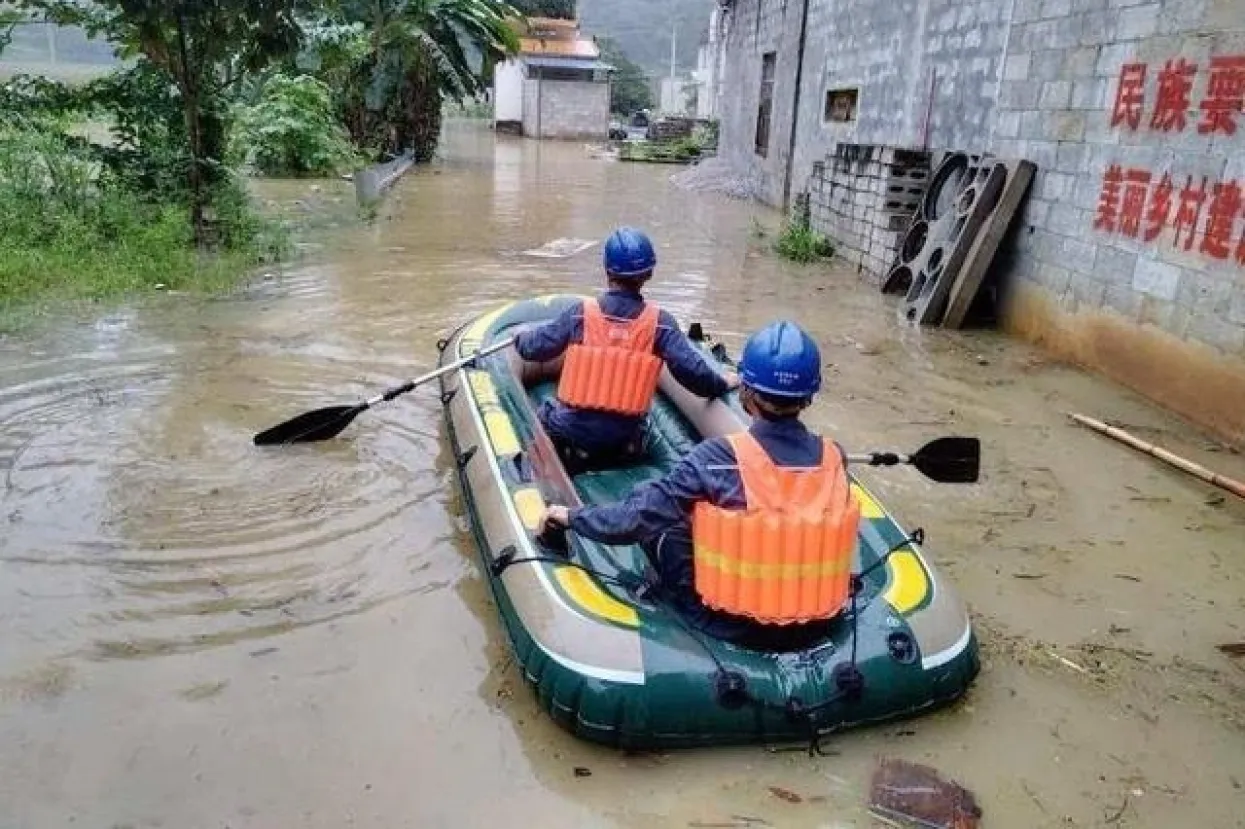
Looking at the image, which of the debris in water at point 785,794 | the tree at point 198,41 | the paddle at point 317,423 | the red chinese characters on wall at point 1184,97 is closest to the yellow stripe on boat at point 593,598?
the debris in water at point 785,794

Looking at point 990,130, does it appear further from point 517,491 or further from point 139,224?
point 139,224

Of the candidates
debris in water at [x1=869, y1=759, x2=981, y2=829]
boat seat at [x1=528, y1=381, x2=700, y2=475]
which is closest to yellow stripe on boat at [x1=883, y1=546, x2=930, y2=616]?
debris in water at [x1=869, y1=759, x2=981, y2=829]

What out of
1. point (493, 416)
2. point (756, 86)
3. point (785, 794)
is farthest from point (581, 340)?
point (756, 86)

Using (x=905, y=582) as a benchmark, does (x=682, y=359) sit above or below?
above

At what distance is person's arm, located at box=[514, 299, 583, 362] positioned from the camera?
368 centimetres

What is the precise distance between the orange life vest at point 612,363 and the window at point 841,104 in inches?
329

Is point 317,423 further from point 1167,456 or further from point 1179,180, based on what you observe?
point 1179,180

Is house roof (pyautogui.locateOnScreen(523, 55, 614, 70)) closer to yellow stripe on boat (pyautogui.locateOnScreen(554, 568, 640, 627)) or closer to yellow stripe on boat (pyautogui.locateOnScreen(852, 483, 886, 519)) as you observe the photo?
yellow stripe on boat (pyautogui.locateOnScreen(852, 483, 886, 519))

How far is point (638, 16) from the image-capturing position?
102 metres

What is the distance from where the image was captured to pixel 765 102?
593 inches

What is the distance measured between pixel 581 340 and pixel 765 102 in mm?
12454

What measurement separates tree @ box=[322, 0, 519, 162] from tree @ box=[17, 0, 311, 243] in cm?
710

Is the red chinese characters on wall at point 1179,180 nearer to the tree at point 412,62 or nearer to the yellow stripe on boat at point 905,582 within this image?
the yellow stripe on boat at point 905,582

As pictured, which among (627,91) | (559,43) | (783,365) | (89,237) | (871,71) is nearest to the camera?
(783,365)
